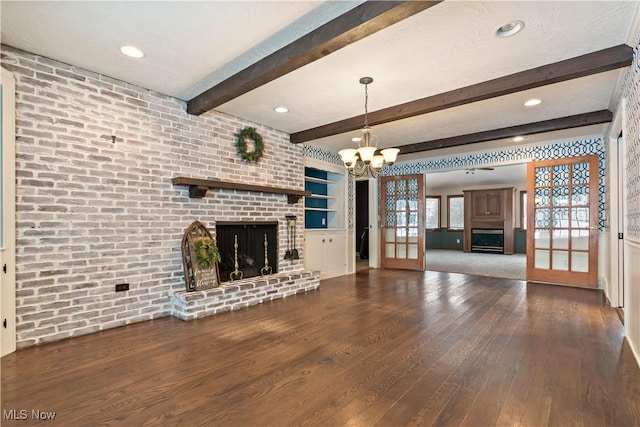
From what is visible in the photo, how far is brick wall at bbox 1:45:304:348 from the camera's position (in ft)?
9.27

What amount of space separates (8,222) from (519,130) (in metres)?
6.04

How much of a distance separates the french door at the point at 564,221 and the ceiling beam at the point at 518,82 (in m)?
3.20

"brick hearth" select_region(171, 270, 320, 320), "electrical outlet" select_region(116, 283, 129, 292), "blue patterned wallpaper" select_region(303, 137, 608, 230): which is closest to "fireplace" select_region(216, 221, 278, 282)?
"brick hearth" select_region(171, 270, 320, 320)

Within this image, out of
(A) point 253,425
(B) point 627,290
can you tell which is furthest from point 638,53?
(A) point 253,425

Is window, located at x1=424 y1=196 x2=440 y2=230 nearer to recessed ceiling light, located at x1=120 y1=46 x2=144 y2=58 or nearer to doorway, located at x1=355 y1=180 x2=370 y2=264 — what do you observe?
doorway, located at x1=355 y1=180 x2=370 y2=264

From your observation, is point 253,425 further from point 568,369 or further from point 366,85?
point 366,85

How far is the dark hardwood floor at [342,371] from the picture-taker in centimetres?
183

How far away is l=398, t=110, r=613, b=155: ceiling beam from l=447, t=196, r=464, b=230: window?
272 inches

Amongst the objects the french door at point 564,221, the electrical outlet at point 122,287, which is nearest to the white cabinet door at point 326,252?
the electrical outlet at point 122,287

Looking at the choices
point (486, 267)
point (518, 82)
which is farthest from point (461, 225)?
point (518, 82)

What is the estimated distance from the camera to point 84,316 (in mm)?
3115

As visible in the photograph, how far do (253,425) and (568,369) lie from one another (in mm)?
2273

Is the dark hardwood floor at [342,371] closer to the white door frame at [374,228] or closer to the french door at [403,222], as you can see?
the french door at [403,222]

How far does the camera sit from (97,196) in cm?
322
